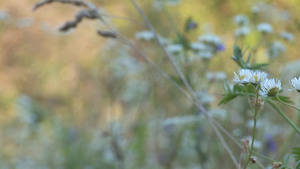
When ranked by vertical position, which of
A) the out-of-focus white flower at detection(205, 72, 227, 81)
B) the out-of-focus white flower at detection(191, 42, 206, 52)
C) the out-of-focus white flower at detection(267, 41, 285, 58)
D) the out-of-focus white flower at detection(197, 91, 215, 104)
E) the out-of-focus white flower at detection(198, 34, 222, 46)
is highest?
the out-of-focus white flower at detection(267, 41, 285, 58)

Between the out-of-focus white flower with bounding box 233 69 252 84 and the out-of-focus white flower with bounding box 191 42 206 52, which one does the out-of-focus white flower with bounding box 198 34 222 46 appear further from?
the out-of-focus white flower with bounding box 233 69 252 84

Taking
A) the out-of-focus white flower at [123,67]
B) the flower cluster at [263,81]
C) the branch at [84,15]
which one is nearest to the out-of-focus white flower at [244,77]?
the flower cluster at [263,81]

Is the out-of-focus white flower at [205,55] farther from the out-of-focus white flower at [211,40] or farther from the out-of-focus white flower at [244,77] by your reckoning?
the out-of-focus white flower at [244,77]

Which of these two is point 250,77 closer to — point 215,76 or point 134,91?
point 215,76

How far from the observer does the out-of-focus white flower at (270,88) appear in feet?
1.44

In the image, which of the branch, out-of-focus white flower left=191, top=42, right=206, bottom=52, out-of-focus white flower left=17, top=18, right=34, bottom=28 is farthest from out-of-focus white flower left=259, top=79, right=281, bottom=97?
out-of-focus white flower left=17, top=18, right=34, bottom=28

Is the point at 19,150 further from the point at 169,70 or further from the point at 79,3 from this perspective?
the point at 79,3

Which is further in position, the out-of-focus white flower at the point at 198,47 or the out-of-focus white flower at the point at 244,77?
the out-of-focus white flower at the point at 198,47

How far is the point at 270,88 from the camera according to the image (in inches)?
17.4

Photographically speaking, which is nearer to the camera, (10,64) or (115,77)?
(115,77)

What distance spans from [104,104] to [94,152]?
0.45 metres

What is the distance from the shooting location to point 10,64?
2424 mm

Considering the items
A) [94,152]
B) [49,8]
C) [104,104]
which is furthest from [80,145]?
[49,8]

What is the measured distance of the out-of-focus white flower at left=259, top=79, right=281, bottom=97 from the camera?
0.44 meters
